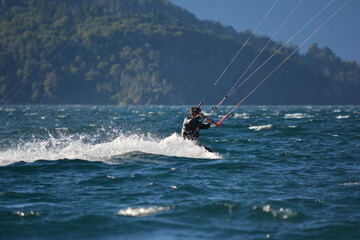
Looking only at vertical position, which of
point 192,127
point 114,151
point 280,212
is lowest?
point 280,212

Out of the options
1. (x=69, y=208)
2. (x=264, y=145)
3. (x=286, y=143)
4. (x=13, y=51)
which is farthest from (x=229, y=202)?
(x=13, y=51)

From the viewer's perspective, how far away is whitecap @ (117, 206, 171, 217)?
25.2 ft

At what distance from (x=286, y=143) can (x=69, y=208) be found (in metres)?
14.5

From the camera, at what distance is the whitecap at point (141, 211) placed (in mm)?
7695

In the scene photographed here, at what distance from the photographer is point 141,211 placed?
786 cm

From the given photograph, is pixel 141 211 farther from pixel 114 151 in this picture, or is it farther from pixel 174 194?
pixel 114 151

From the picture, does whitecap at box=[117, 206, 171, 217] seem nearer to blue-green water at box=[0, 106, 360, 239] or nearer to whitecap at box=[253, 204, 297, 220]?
blue-green water at box=[0, 106, 360, 239]

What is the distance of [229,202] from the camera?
8344mm

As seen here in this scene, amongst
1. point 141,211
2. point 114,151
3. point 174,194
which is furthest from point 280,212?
point 114,151

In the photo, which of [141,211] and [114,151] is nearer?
[141,211]

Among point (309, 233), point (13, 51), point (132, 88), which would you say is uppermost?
point (13, 51)

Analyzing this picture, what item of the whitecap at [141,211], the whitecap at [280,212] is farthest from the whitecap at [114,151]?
the whitecap at [280,212]

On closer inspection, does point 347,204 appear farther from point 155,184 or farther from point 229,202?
point 155,184

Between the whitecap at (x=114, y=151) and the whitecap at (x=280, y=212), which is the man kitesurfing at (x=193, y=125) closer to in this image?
the whitecap at (x=114, y=151)
